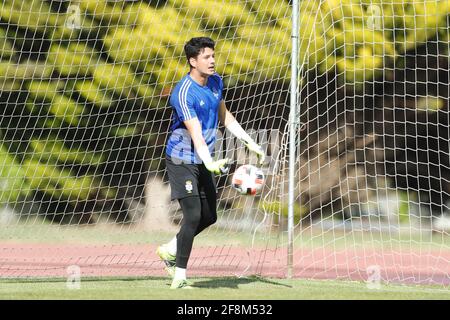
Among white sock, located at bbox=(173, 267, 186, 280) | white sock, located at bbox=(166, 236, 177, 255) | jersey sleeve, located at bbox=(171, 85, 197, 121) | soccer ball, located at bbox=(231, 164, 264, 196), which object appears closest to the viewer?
jersey sleeve, located at bbox=(171, 85, 197, 121)

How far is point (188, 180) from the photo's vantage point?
26.0 feet

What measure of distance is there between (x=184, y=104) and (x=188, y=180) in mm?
578

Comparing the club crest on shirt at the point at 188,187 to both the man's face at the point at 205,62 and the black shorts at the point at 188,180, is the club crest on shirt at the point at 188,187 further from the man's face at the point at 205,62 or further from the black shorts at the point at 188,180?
the man's face at the point at 205,62

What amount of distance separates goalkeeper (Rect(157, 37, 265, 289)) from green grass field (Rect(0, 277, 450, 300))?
1.27ft

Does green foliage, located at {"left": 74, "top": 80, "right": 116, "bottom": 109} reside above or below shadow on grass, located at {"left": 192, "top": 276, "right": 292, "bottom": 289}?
above

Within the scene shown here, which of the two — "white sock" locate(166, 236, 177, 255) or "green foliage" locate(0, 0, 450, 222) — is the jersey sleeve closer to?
"white sock" locate(166, 236, 177, 255)

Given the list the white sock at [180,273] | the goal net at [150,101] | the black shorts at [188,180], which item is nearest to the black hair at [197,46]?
the black shorts at [188,180]

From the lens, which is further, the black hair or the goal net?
the goal net

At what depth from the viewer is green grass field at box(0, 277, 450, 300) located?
7586mm

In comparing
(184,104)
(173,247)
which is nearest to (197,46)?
(184,104)

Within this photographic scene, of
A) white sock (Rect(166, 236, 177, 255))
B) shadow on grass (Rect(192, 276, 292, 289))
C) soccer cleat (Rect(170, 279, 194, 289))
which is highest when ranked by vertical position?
white sock (Rect(166, 236, 177, 255))

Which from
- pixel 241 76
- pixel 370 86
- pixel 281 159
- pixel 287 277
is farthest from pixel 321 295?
pixel 370 86

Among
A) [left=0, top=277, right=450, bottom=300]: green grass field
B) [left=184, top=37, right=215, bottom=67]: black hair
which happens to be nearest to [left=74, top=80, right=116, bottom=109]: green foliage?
[left=0, top=277, right=450, bottom=300]: green grass field

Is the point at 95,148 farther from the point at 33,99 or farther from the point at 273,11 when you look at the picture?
the point at 273,11
